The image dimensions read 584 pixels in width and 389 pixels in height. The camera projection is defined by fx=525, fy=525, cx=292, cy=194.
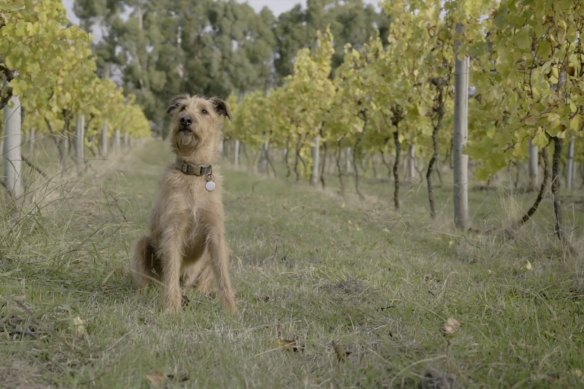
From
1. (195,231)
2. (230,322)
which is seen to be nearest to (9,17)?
(195,231)

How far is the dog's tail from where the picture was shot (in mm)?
3891

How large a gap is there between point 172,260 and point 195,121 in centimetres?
105

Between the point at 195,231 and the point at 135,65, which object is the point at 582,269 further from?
the point at 135,65

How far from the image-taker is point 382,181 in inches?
858

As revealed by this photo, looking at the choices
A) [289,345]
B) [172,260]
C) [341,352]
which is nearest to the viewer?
[341,352]

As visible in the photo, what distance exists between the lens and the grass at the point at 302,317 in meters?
2.40

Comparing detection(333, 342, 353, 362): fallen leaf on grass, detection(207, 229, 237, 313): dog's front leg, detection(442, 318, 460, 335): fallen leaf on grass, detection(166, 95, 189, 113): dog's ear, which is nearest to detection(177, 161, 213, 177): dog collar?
detection(207, 229, 237, 313): dog's front leg

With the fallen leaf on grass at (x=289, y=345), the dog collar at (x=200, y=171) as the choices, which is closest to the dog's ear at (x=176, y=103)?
the dog collar at (x=200, y=171)

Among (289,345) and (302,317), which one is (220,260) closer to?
(302,317)

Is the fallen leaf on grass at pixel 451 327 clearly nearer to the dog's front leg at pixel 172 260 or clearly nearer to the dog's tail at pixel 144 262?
the dog's front leg at pixel 172 260

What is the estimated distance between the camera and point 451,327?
301cm

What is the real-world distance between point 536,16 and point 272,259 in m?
3.11

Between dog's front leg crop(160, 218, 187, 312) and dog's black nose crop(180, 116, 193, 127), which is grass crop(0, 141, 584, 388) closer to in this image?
dog's front leg crop(160, 218, 187, 312)

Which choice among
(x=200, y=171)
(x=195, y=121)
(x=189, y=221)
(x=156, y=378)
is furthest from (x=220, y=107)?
(x=156, y=378)
